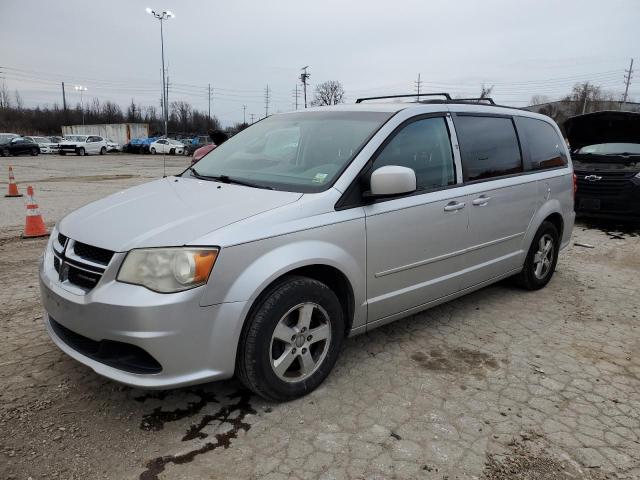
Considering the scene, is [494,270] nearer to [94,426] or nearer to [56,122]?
[94,426]

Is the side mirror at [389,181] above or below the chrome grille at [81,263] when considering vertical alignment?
above

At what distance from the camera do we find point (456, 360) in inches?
136

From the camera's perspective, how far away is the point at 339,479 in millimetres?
2273

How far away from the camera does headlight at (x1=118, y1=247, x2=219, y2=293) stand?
2402 mm

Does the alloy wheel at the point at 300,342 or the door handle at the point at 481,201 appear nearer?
the alloy wheel at the point at 300,342

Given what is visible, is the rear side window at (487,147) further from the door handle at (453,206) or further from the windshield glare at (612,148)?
the windshield glare at (612,148)

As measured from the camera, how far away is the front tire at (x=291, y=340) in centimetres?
262

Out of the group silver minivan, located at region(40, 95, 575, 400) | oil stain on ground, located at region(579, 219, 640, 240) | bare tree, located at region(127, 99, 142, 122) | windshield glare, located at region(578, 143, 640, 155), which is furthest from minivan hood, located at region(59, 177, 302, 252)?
bare tree, located at region(127, 99, 142, 122)

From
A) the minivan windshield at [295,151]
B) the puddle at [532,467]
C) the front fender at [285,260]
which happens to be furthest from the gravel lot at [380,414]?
the minivan windshield at [295,151]

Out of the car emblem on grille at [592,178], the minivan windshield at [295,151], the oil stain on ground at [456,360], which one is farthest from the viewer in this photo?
the car emblem on grille at [592,178]

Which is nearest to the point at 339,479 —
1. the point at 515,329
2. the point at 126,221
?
the point at 126,221

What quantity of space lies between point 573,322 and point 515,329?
0.62 meters

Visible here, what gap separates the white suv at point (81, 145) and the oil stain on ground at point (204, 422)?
1545 inches

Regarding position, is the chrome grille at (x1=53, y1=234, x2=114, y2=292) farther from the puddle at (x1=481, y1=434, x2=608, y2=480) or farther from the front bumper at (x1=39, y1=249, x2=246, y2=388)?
the puddle at (x1=481, y1=434, x2=608, y2=480)
